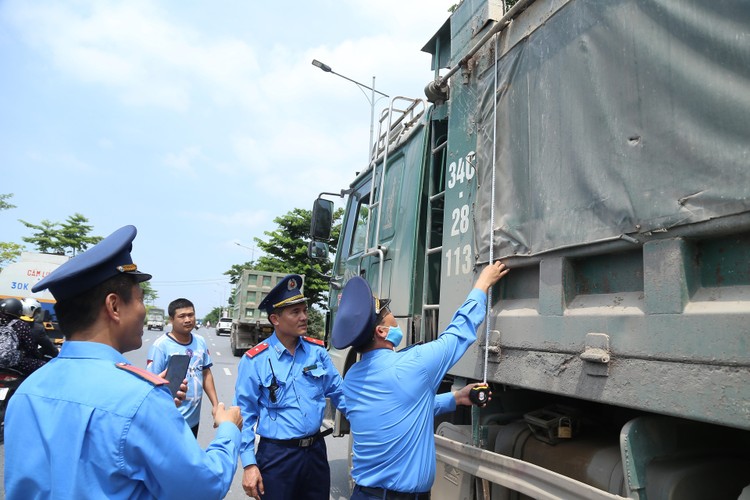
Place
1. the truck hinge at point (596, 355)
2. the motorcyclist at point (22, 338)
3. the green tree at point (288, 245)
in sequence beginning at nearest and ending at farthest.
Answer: the truck hinge at point (596, 355) → the motorcyclist at point (22, 338) → the green tree at point (288, 245)

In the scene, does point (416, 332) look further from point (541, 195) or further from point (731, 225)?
point (731, 225)

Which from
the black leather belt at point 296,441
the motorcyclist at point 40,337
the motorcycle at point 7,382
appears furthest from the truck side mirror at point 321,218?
the motorcycle at point 7,382

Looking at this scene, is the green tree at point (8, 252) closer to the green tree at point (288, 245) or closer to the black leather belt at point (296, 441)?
the green tree at point (288, 245)

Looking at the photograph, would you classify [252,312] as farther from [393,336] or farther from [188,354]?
[393,336]

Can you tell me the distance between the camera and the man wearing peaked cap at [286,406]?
2670 mm

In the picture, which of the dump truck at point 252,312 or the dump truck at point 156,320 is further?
the dump truck at point 156,320

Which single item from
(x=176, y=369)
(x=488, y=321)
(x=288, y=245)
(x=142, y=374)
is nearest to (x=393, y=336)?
(x=488, y=321)

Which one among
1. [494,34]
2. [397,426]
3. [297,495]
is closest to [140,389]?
[397,426]

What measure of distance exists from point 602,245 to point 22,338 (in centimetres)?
633

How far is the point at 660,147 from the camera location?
5.10ft

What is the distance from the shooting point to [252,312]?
61.7 ft

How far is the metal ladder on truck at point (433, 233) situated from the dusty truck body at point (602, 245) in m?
0.12

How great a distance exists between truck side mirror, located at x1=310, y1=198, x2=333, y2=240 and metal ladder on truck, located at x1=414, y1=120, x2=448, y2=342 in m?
1.64

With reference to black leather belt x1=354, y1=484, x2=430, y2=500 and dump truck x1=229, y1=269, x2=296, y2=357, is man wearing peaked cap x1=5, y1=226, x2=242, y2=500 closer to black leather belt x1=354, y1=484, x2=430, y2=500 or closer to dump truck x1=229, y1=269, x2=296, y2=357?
black leather belt x1=354, y1=484, x2=430, y2=500
